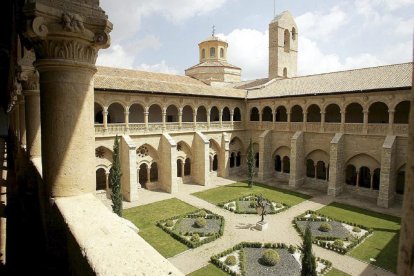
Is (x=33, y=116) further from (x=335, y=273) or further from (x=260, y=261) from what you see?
(x=335, y=273)

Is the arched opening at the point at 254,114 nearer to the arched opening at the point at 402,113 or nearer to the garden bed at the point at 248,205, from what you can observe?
the garden bed at the point at 248,205

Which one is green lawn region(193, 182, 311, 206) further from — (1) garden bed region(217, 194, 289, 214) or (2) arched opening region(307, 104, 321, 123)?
(2) arched opening region(307, 104, 321, 123)

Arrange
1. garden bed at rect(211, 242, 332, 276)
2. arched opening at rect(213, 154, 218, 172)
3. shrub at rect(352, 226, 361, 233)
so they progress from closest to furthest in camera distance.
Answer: garden bed at rect(211, 242, 332, 276)
shrub at rect(352, 226, 361, 233)
arched opening at rect(213, 154, 218, 172)

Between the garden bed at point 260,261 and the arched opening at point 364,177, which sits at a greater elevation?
the arched opening at point 364,177

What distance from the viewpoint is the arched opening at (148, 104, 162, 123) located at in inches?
944

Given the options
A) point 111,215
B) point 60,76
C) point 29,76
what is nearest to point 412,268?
point 111,215

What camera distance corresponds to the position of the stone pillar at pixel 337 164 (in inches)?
819

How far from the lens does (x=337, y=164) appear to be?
20.9 metres

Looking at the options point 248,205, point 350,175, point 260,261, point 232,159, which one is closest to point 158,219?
point 248,205

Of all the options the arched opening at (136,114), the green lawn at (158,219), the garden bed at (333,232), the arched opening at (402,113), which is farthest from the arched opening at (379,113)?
the arched opening at (136,114)

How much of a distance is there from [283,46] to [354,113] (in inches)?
461

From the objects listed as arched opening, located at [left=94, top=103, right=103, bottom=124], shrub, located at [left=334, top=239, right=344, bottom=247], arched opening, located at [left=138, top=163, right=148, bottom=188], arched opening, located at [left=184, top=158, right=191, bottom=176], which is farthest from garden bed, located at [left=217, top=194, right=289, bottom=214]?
arched opening, located at [left=94, top=103, right=103, bottom=124]

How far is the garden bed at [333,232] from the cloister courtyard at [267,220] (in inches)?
7.0

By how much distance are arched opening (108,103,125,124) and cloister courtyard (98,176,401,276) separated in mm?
5879
